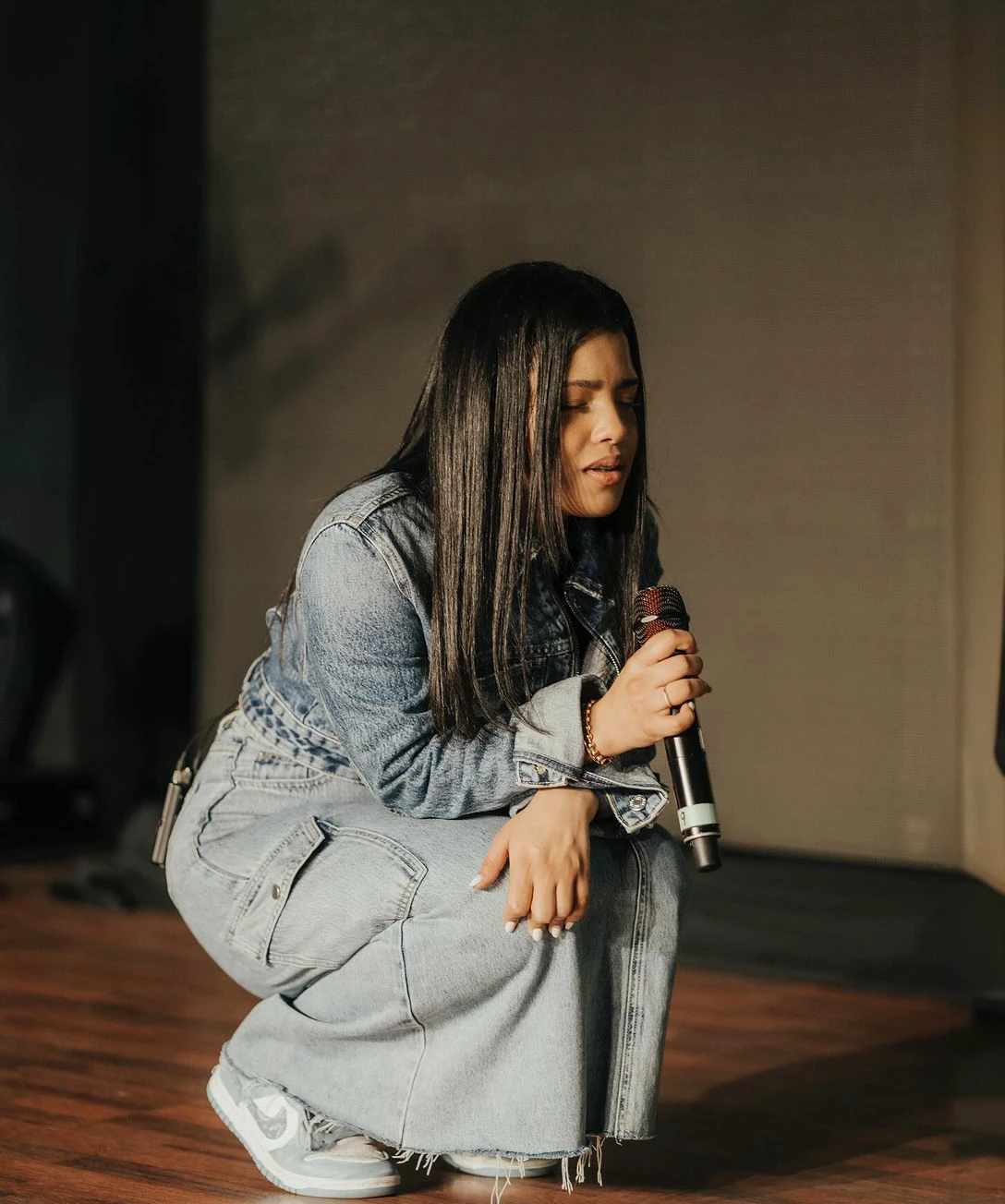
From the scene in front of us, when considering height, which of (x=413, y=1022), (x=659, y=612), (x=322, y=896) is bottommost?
(x=413, y=1022)

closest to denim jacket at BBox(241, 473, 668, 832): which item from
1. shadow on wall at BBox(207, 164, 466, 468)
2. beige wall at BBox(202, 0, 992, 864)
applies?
beige wall at BBox(202, 0, 992, 864)

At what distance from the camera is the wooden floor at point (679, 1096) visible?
1.68m

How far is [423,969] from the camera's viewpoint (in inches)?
60.3

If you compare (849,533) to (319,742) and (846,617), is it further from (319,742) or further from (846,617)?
(319,742)

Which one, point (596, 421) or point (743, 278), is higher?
point (743, 278)

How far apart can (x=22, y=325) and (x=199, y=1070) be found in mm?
2651

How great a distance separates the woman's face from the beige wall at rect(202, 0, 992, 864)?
136 cm

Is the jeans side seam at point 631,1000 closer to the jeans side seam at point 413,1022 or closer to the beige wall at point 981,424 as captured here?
the jeans side seam at point 413,1022

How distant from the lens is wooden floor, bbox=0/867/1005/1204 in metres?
1.68

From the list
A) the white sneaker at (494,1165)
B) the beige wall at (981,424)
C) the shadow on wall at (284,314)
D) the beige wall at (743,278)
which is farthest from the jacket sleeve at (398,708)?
the shadow on wall at (284,314)

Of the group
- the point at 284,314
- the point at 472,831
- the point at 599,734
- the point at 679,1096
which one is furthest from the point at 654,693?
the point at 284,314

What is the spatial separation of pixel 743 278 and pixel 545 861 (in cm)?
183

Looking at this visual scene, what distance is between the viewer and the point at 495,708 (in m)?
1.60

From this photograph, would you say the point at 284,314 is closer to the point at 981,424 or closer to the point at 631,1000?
the point at 981,424
